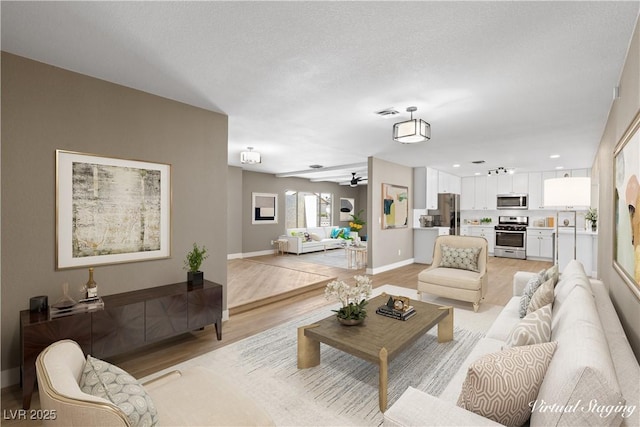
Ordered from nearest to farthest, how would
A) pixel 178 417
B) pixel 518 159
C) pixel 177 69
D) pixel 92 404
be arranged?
pixel 92 404
pixel 178 417
pixel 177 69
pixel 518 159

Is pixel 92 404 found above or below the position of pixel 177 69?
below

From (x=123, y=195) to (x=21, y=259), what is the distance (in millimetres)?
883

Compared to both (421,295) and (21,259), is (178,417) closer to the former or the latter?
(21,259)

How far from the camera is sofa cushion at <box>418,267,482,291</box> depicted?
13.4 ft

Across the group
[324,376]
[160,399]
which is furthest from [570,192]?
[160,399]

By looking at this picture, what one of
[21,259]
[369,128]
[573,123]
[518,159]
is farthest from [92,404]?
[518,159]

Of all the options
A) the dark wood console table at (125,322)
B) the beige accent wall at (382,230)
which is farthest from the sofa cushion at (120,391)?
the beige accent wall at (382,230)

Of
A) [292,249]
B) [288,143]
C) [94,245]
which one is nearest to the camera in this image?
[94,245]

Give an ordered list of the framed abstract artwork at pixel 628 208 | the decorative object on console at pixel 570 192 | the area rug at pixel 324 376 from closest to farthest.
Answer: the framed abstract artwork at pixel 628 208 → the area rug at pixel 324 376 → the decorative object on console at pixel 570 192

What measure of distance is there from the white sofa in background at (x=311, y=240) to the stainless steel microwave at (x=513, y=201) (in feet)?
14.7

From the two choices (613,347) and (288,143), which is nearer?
(613,347)

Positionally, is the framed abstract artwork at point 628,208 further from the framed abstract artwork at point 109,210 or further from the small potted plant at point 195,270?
the framed abstract artwork at point 109,210

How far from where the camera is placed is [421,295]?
15.7 feet

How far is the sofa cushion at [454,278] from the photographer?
4.08 m
